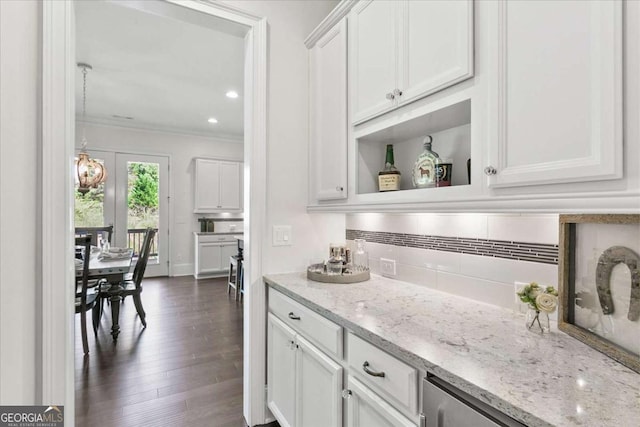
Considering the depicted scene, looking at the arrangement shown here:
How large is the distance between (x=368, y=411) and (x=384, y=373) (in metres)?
0.19

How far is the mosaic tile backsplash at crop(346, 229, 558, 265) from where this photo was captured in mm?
1113

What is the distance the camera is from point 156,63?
339 cm

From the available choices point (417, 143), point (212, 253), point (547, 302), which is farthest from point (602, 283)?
point (212, 253)

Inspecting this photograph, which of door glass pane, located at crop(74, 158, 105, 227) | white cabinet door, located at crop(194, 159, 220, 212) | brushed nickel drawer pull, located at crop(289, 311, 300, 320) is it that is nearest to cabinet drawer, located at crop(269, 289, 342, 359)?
brushed nickel drawer pull, located at crop(289, 311, 300, 320)

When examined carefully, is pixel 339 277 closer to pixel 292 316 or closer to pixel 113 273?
pixel 292 316

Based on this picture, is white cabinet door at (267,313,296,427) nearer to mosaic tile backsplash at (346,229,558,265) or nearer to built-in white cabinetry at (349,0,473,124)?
mosaic tile backsplash at (346,229,558,265)

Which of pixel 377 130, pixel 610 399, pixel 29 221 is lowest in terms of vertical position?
pixel 610 399

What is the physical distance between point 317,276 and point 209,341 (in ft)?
6.25

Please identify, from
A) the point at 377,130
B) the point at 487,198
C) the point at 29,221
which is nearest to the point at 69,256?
the point at 29,221

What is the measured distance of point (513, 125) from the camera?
2.97 feet

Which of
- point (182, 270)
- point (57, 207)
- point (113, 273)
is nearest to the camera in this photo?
point (57, 207)

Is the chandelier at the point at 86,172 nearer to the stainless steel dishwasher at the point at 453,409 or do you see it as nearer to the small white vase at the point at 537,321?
the stainless steel dishwasher at the point at 453,409

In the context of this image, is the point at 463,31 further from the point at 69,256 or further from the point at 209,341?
the point at 209,341

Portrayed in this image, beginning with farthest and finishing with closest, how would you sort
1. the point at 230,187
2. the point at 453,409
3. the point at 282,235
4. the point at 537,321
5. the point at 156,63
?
the point at 230,187
the point at 156,63
the point at 282,235
the point at 537,321
the point at 453,409
